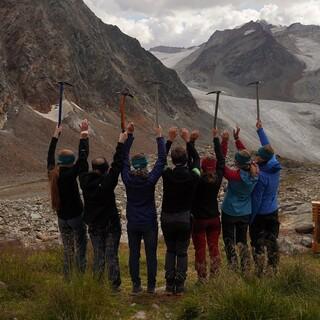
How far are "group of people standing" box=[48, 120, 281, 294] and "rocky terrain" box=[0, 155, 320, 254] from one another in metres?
4.02

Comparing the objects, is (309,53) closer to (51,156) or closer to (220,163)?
(220,163)

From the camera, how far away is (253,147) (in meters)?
72.5

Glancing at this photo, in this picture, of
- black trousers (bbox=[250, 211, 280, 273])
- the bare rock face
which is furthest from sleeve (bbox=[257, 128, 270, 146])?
the bare rock face

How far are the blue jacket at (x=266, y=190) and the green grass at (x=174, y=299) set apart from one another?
1001 mm

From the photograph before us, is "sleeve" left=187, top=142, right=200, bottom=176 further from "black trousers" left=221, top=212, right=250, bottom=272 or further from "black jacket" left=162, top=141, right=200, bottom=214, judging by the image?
"black trousers" left=221, top=212, right=250, bottom=272

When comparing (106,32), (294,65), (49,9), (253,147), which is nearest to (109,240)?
(49,9)

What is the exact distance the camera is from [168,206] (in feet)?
23.8

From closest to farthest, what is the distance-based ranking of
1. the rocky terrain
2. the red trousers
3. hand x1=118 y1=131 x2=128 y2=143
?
hand x1=118 y1=131 x2=128 y2=143 → the red trousers → the rocky terrain

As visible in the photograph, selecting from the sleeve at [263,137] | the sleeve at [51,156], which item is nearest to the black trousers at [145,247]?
the sleeve at [51,156]

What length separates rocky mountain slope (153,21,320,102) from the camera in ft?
458

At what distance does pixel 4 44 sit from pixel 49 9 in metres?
11.3

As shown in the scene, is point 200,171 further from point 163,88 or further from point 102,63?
point 163,88

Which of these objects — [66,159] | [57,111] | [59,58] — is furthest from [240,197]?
[59,58]

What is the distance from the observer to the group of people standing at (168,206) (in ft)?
23.6
